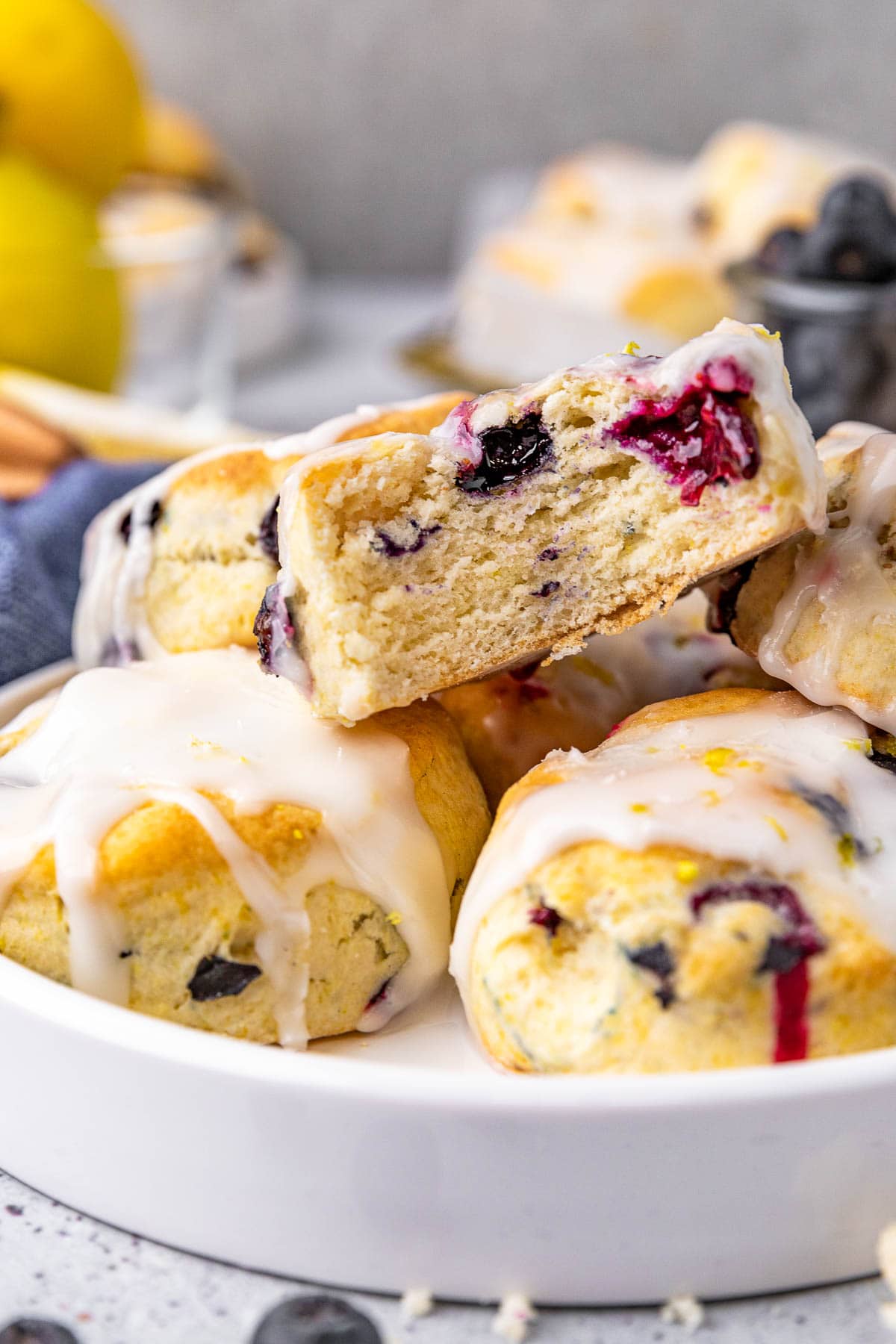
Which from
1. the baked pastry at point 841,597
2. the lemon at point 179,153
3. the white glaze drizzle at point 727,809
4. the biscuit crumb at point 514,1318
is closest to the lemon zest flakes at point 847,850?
the white glaze drizzle at point 727,809

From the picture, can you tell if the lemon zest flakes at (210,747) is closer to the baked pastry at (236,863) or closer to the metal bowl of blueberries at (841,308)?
the baked pastry at (236,863)

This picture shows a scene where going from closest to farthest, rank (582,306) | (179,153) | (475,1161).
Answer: (475,1161) → (582,306) → (179,153)

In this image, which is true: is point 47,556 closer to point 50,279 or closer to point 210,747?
point 210,747

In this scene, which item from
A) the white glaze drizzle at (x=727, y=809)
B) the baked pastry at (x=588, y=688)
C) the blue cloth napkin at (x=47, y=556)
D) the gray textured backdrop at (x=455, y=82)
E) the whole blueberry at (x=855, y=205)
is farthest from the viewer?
the gray textured backdrop at (x=455, y=82)

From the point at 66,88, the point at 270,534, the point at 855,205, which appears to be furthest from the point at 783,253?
the point at 270,534

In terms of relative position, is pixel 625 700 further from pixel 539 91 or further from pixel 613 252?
pixel 539 91

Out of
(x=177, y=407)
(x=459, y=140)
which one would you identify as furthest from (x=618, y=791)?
(x=459, y=140)
